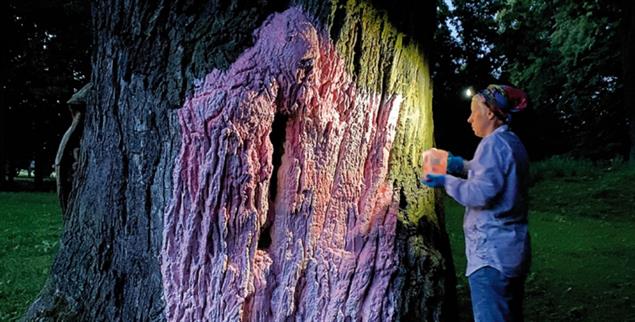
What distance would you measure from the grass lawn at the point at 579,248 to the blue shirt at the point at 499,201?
7.85 feet

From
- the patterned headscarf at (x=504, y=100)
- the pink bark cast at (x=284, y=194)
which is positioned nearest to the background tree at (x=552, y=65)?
the patterned headscarf at (x=504, y=100)

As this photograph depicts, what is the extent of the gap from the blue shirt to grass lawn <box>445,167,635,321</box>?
239 centimetres

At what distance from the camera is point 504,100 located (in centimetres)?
288

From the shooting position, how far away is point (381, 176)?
272 centimetres

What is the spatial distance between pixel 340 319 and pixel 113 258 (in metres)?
1.13

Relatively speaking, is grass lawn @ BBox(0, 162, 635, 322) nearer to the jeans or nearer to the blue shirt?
the jeans

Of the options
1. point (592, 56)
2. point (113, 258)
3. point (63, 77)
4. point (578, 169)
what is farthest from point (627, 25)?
point (63, 77)

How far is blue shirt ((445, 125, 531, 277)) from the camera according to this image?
2.72 m

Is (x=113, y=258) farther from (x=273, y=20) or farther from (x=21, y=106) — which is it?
(x=21, y=106)

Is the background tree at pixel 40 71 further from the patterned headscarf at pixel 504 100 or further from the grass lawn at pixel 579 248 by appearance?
the patterned headscarf at pixel 504 100

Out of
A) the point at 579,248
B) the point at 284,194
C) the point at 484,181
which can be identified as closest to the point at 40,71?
the point at 579,248

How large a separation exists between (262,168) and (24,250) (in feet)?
22.4

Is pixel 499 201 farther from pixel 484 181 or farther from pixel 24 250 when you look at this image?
pixel 24 250

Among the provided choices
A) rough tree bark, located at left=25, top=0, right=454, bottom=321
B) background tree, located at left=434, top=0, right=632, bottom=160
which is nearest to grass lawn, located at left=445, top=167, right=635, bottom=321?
background tree, located at left=434, top=0, right=632, bottom=160
